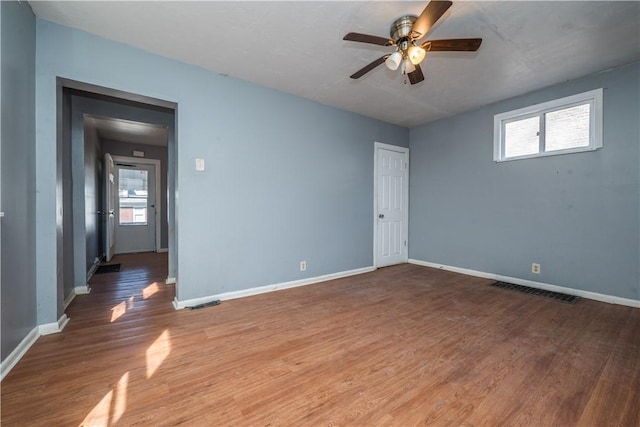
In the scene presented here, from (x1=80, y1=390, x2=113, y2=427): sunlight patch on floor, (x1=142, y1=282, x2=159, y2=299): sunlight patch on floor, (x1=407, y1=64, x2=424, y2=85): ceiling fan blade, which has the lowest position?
(x1=80, y1=390, x2=113, y2=427): sunlight patch on floor

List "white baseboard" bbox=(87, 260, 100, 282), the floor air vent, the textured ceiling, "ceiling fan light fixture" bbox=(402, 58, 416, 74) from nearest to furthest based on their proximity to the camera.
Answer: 1. the textured ceiling
2. "ceiling fan light fixture" bbox=(402, 58, 416, 74)
3. the floor air vent
4. "white baseboard" bbox=(87, 260, 100, 282)

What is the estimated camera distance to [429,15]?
5.53 ft

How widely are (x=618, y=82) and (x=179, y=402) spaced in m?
4.96

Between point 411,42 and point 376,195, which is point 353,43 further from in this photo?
point 376,195

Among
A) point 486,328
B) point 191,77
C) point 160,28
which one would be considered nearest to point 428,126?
point 486,328

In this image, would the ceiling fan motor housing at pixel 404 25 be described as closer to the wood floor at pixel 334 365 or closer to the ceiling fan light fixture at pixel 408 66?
the ceiling fan light fixture at pixel 408 66

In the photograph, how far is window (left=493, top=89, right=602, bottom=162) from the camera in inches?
118

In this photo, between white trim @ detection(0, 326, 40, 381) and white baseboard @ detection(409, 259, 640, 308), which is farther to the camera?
white baseboard @ detection(409, 259, 640, 308)

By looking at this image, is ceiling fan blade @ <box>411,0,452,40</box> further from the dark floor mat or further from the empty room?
the dark floor mat

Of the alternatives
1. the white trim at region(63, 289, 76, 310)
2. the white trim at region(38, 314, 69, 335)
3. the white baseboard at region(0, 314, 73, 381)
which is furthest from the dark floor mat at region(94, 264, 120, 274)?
the white trim at region(38, 314, 69, 335)

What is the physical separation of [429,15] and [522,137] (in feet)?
9.41

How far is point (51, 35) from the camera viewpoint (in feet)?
7.00

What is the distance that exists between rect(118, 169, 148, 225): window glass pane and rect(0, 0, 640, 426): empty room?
1.55 metres

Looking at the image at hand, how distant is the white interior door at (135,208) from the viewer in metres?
6.07
